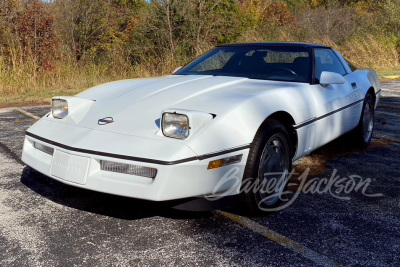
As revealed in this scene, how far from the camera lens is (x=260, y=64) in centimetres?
402

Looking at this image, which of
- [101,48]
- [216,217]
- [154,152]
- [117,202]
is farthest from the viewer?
[101,48]

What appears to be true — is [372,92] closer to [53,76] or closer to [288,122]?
[288,122]

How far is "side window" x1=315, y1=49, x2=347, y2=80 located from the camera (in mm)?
4055

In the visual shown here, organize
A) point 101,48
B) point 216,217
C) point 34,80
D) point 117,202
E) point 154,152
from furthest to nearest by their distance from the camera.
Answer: point 101,48 < point 34,80 < point 117,202 < point 216,217 < point 154,152

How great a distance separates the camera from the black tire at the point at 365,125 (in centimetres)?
477

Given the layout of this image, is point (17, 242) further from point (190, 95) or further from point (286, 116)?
point (286, 116)

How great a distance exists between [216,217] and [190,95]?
89cm

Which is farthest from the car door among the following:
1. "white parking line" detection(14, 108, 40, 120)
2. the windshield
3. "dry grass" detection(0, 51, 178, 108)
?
"dry grass" detection(0, 51, 178, 108)

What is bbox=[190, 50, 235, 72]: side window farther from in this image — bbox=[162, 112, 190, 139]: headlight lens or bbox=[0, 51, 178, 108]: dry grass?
bbox=[0, 51, 178, 108]: dry grass

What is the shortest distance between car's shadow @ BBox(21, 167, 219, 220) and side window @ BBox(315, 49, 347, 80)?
186 cm

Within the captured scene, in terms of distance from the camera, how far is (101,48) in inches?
620

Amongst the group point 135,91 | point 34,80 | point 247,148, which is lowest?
point 34,80

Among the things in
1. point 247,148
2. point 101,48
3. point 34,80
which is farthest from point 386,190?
point 101,48

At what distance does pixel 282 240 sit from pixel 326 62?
7.63 feet
